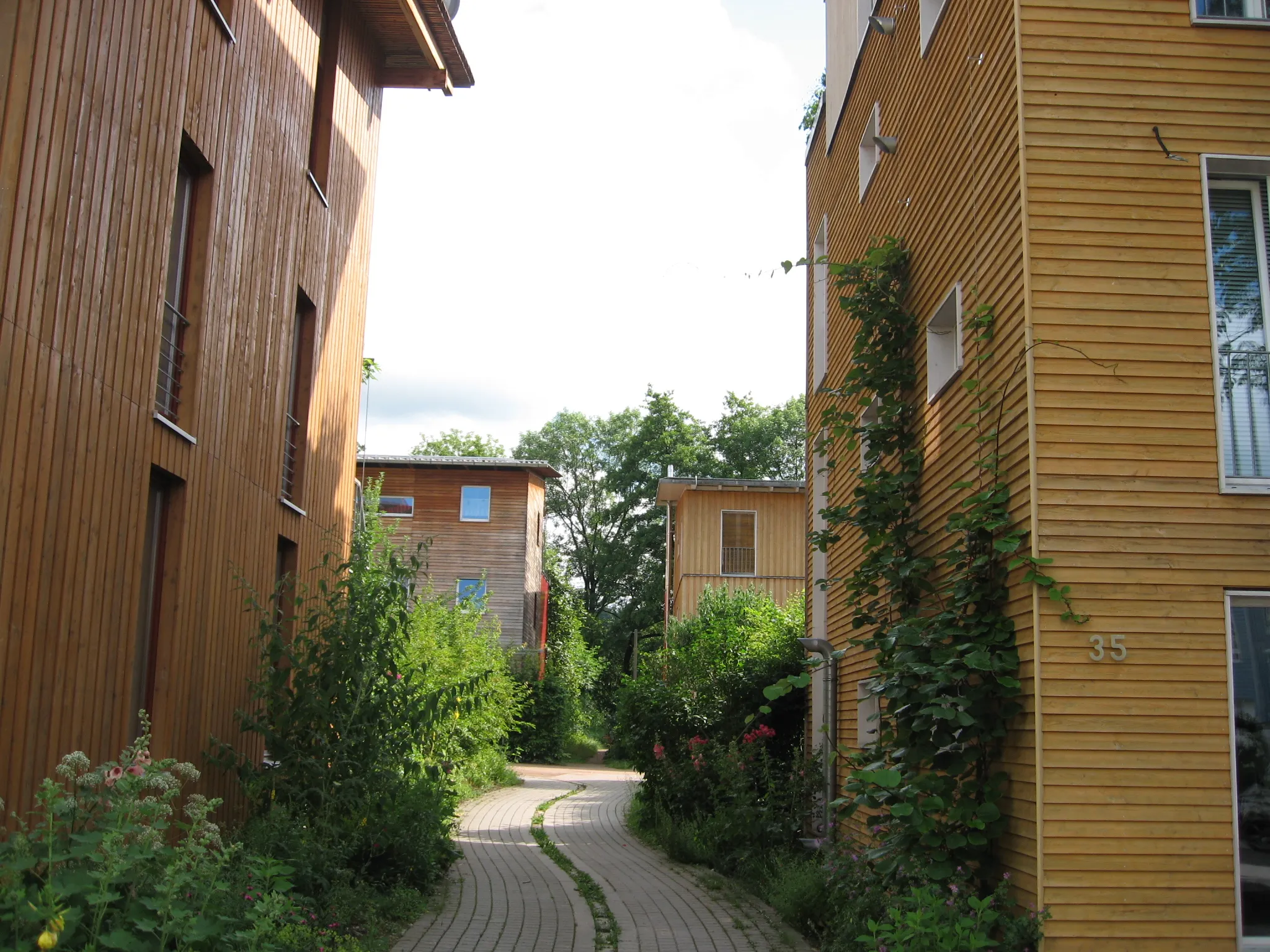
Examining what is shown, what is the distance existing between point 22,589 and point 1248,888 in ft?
21.9

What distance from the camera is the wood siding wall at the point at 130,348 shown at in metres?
6.39

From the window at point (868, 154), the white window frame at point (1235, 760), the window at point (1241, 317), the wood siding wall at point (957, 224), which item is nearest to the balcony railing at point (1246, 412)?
the window at point (1241, 317)

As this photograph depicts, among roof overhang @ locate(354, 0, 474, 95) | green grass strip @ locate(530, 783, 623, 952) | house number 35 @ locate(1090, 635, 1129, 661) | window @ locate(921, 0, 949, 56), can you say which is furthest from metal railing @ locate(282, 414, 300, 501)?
house number 35 @ locate(1090, 635, 1129, 661)

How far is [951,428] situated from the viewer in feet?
27.2

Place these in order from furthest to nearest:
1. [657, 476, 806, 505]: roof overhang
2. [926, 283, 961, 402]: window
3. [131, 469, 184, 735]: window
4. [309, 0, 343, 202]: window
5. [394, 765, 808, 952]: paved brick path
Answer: [657, 476, 806, 505]: roof overhang → [309, 0, 343, 202]: window → [394, 765, 808, 952]: paved brick path → [926, 283, 961, 402]: window → [131, 469, 184, 735]: window

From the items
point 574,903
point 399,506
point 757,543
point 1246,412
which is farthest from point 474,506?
point 1246,412

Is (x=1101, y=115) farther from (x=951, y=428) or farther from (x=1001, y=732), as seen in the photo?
(x=1001, y=732)

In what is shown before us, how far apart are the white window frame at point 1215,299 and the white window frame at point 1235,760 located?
1.89 feet

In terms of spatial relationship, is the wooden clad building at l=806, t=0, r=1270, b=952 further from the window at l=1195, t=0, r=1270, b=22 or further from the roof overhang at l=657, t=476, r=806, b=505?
the roof overhang at l=657, t=476, r=806, b=505

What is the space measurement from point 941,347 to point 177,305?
587cm

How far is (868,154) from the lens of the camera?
40.2 ft

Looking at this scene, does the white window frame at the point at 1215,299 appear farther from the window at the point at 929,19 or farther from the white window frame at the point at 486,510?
the white window frame at the point at 486,510

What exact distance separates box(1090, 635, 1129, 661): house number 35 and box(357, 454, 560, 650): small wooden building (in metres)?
29.7

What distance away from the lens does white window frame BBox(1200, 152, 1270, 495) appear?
6.76 m
